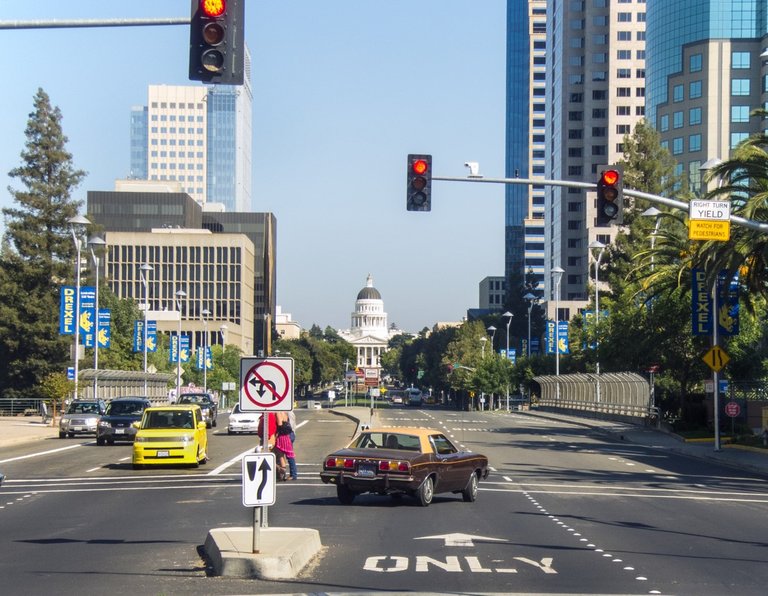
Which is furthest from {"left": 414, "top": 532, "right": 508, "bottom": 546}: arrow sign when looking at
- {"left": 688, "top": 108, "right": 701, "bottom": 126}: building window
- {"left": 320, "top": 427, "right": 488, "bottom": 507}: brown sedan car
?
{"left": 688, "top": 108, "right": 701, "bottom": 126}: building window

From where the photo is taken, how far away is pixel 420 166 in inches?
864

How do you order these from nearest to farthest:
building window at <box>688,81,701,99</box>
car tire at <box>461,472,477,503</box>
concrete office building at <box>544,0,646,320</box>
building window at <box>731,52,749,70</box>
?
1. car tire at <box>461,472,477,503</box>
2. building window at <box>731,52,749,70</box>
3. building window at <box>688,81,701,99</box>
4. concrete office building at <box>544,0,646,320</box>

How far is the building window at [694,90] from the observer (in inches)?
4828

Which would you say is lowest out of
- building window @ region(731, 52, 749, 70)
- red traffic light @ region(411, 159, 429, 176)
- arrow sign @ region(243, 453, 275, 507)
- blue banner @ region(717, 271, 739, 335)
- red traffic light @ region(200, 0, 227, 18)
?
arrow sign @ region(243, 453, 275, 507)

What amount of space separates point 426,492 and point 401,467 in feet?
2.59

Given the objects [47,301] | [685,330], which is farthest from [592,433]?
[47,301]

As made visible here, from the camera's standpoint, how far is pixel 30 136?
247 feet

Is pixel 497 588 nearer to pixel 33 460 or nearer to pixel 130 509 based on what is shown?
pixel 130 509

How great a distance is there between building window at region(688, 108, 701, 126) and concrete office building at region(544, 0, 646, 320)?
2496cm

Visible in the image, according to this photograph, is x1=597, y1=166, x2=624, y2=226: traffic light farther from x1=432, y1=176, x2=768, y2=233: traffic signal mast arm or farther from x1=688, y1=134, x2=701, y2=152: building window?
x1=688, y1=134, x2=701, y2=152: building window

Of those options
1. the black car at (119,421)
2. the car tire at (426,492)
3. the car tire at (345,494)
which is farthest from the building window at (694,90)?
the car tire at (345,494)

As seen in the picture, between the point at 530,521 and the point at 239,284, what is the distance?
14855 cm

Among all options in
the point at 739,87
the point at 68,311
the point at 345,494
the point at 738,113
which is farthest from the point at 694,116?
the point at 345,494

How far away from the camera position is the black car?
1610 inches
